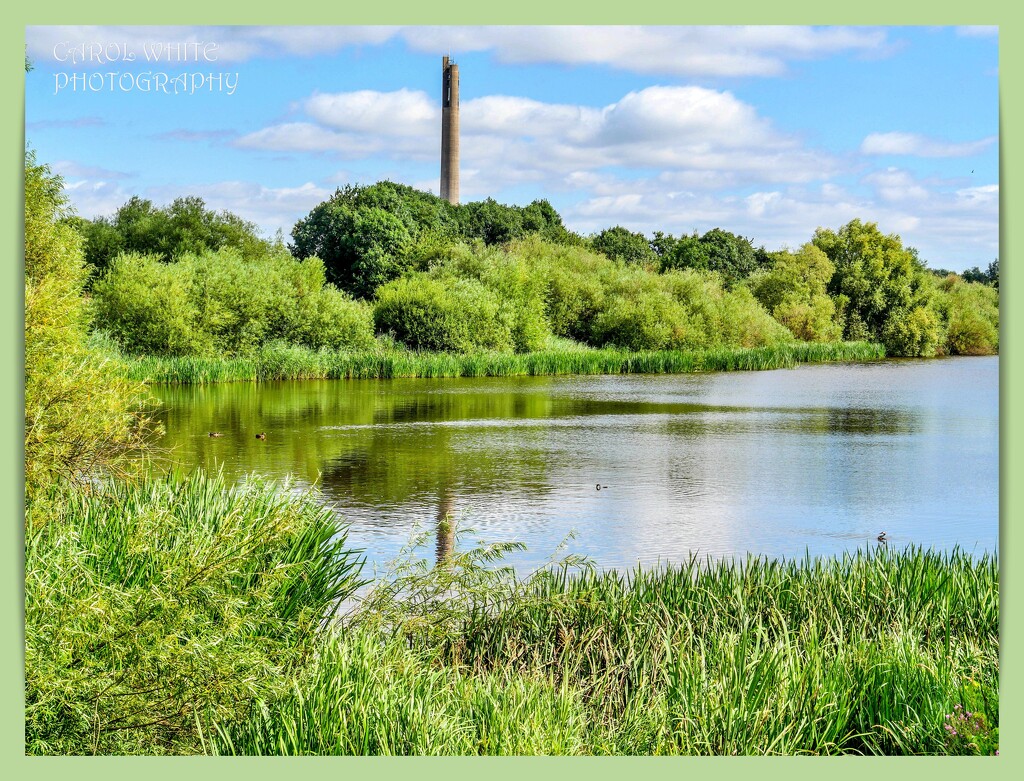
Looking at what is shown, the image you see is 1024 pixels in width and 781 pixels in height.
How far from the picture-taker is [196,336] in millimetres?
27516

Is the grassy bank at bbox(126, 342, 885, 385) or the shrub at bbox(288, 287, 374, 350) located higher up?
the shrub at bbox(288, 287, 374, 350)

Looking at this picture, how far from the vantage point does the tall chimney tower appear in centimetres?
1326

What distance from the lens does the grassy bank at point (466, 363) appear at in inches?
1002

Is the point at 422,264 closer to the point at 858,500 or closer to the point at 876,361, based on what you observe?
the point at 876,361

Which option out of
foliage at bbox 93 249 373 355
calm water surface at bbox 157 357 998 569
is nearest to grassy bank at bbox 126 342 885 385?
foliage at bbox 93 249 373 355

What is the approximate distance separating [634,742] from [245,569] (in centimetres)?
229

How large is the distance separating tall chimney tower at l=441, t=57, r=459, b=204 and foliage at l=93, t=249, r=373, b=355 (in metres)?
5.82

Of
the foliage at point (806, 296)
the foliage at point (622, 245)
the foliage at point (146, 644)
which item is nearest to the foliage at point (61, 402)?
the foliage at point (146, 644)

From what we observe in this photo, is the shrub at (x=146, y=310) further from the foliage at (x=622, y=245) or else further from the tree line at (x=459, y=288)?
the foliage at (x=622, y=245)

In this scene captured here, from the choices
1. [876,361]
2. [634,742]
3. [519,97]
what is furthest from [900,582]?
[876,361]

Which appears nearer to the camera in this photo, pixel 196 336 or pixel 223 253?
pixel 196 336

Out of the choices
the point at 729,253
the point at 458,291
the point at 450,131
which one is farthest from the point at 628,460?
the point at 729,253

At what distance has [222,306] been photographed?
29.1 metres

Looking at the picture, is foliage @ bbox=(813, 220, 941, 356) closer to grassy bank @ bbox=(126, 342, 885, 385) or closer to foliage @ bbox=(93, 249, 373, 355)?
grassy bank @ bbox=(126, 342, 885, 385)
